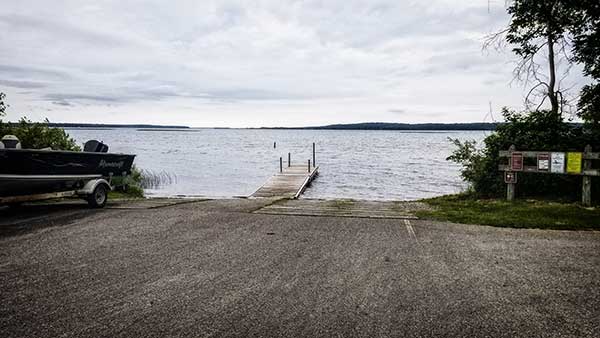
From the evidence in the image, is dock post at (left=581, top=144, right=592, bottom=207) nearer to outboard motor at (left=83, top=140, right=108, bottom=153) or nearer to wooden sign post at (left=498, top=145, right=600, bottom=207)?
wooden sign post at (left=498, top=145, right=600, bottom=207)

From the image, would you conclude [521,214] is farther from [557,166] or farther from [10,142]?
[10,142]

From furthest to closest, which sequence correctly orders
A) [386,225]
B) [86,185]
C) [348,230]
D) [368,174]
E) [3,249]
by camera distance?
[368,174], [86,185], [386,225], [348,230], [3,249]

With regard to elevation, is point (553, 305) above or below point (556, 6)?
below

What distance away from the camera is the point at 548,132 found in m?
12.3

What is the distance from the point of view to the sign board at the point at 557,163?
1062 centimetres

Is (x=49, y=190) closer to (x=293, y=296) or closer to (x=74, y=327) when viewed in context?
(x=74, y=327)

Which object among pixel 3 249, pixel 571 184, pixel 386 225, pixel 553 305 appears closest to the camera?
pixel 553 305

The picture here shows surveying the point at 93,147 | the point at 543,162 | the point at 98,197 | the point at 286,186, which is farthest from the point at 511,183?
the point at 286,186

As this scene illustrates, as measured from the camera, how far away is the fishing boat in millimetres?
8617

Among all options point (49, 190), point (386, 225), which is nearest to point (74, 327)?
point (386, 225)

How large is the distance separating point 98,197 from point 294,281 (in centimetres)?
744

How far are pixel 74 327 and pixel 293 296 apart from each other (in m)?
2.03

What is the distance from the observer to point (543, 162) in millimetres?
10906

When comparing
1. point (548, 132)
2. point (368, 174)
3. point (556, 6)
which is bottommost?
point (368, 174)
